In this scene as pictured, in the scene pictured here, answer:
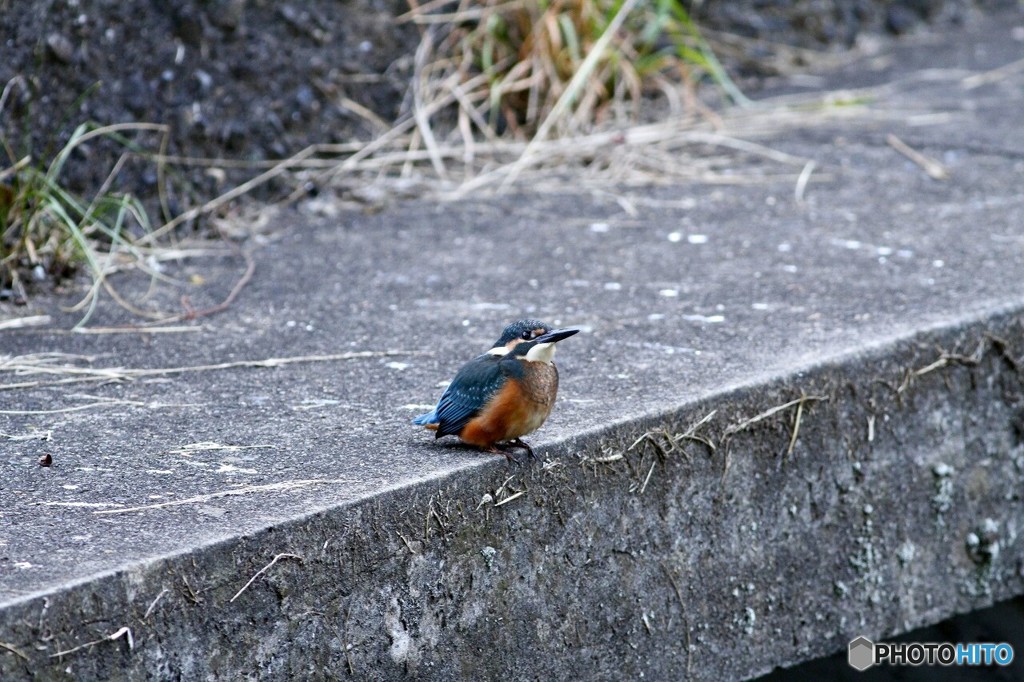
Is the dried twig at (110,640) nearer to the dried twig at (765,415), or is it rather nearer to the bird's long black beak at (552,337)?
the bird's long black beak at (552,337)

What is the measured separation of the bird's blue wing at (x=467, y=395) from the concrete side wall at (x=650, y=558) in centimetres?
10

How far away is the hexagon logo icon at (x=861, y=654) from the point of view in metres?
2.59

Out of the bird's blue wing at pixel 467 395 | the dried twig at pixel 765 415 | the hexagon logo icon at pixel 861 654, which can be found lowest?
the hexagon logo icon at pixel 861 654

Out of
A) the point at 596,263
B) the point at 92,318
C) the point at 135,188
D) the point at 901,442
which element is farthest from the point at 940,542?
the point at 135,188

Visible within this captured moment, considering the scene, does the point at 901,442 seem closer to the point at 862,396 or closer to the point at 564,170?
the point at 862,396

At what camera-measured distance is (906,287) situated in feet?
9.84

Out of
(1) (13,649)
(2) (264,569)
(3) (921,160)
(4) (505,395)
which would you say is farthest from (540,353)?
(3) (921,160)

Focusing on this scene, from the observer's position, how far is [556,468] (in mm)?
2158

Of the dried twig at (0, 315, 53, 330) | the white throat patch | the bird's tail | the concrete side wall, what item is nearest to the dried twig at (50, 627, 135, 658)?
the concrete side wall

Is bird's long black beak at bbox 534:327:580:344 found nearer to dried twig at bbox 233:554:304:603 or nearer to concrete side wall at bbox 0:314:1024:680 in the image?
concrete side wall at bbox 0:314:1024:680

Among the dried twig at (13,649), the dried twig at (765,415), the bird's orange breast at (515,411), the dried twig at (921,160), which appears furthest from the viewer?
the dried twig at (921,160)

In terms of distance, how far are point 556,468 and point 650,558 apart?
0.29m

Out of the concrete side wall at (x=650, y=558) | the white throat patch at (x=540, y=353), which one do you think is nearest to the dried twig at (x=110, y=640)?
the concrete side wall at (x=650, y=558)

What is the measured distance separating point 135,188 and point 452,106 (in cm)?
132
